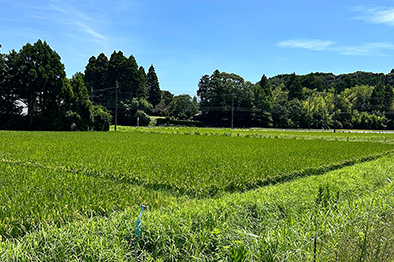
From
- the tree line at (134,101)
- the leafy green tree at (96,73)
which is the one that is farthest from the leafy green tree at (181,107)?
the leafy green tree at (96,73)

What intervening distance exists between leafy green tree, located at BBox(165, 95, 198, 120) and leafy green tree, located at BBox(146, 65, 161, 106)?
8303mm

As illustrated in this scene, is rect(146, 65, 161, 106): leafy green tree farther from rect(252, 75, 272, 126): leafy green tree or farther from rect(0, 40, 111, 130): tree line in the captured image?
rect(0, 40, 111, 130): tree line

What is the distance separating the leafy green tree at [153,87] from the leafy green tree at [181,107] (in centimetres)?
830

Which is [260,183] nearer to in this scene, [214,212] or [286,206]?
[286,206]

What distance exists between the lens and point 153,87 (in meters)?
67.4

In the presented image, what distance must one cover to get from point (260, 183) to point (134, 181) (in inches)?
126

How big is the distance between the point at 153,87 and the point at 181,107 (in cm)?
1265

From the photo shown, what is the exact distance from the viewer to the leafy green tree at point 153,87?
66125 millimetres

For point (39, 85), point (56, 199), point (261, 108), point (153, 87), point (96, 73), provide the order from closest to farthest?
point (56, 199)
point (39, 85)
point (261, 108)
point (96, 73)
point (153, 87)

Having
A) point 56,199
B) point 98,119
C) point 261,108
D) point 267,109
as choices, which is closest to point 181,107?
point 261,108

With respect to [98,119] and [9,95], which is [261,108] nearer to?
[98,119]

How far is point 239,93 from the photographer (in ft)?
189

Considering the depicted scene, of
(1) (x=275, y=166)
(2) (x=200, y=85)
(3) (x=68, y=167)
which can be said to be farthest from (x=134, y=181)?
(2) (x=200, y=85)

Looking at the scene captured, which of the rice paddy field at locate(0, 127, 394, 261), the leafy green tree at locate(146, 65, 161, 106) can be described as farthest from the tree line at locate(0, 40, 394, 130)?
the rice paddy field at locate(0, 127, 394, 261)
